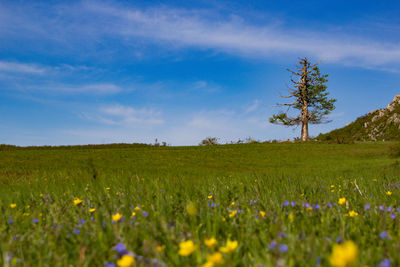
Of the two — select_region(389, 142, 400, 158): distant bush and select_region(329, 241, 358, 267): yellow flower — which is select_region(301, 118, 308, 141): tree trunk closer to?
select_region(389, 142, 400, 158): distant bush

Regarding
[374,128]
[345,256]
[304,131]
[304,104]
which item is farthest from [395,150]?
[374,128]

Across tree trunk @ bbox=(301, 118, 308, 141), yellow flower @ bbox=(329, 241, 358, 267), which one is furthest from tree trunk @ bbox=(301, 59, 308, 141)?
yellow flower @ bbox=(329, 241, 358, 267)

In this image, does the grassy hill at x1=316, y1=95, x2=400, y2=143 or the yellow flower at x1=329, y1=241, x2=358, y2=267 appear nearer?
the yellow flower at x1=329, y1=241, x2=358, y2=267

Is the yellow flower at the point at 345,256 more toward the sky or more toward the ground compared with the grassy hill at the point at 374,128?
more toward the ground

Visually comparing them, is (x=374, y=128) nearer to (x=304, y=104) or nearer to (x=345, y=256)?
(x=304, y=104)

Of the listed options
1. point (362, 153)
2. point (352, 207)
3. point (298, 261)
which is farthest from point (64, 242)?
point (362, 153)

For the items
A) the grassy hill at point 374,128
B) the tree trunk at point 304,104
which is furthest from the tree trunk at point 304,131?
the grassy hill at point 374,128

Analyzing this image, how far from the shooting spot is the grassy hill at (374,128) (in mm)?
40156

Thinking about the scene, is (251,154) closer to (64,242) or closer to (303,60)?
(64,242)

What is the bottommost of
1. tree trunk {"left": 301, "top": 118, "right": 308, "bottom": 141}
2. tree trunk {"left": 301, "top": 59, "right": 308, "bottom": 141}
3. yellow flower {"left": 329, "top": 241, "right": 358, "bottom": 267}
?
yellow flower {"left": 329, "top": 241, "right": 358, "bottom": 267}

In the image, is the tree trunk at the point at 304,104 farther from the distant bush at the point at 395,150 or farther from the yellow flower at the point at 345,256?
the yellow flower at the point at 345,256

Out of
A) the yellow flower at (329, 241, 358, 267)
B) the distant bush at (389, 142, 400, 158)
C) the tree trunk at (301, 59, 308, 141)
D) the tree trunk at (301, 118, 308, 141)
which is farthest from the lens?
the tree trunk at (301, 59, 308, 141)

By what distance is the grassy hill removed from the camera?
4016 cm

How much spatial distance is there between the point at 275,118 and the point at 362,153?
19.5 m
